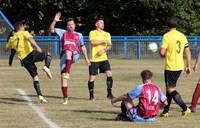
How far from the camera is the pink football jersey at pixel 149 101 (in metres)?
11.4

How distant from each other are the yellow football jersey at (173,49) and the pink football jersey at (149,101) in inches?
43.6

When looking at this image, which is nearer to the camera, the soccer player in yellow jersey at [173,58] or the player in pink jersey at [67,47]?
the soccer player in yellow jersey at [173,58]

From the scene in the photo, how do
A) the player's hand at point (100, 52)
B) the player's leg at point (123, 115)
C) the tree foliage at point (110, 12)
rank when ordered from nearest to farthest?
the player's leg at point (123, 115) → the player's hand at point (100, 52) → the tree foliage at point (110, 12)

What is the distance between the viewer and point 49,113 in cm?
1304

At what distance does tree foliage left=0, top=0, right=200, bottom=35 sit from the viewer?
47031 millimetres

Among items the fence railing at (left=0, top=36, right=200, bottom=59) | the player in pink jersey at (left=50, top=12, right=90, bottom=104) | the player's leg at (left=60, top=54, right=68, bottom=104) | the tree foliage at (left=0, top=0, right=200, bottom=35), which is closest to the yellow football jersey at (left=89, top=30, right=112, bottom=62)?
the player in pink jersey at (left=50, top=12, right=90, bottom=104)

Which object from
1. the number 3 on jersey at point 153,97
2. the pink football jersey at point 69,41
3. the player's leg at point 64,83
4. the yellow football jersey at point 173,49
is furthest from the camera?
the pink football jersey at point 69,41

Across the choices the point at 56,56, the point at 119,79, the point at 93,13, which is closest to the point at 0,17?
the point at 56,56

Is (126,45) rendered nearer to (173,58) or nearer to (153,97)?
(173,58)

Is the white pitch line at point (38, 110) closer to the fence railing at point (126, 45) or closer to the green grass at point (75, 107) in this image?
the green grass at point (75, 107)

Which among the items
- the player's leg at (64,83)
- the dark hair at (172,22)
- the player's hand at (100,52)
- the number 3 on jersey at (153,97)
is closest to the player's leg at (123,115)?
the number 3 on jersey at (153,97)

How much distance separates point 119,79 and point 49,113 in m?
9.92

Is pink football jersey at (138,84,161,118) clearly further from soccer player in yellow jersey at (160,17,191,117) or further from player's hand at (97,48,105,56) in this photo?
player's hand at (97,48,105,56)

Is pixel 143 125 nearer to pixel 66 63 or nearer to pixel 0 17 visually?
pixel 66 63
